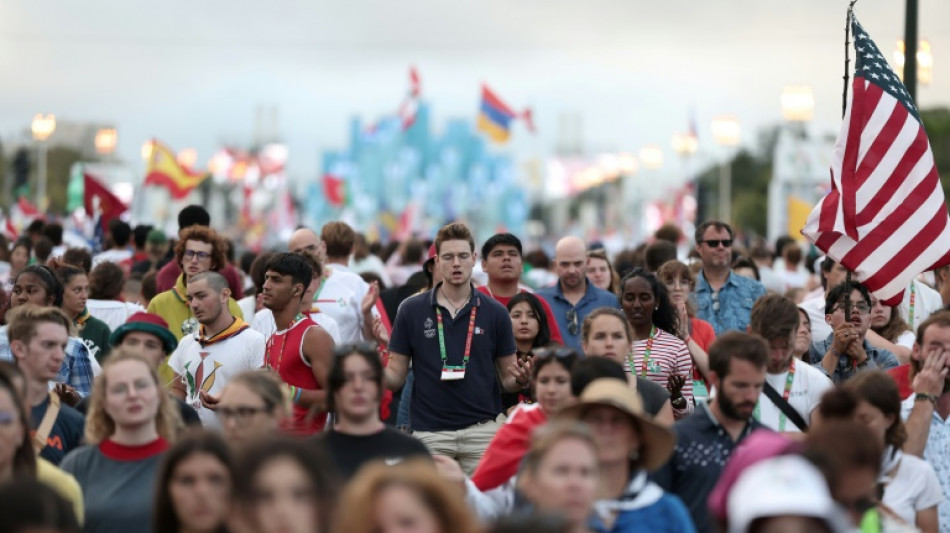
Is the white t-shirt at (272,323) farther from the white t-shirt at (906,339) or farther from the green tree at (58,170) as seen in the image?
the green tree at (58,170)

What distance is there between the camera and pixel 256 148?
168m

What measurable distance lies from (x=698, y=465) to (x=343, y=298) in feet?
19.1

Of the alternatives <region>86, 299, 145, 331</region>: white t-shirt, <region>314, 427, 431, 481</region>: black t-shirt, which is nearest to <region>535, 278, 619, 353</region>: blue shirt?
<region>86, 299, 145, 331</region>: white t-shirt

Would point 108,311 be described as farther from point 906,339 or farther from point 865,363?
point 906,339

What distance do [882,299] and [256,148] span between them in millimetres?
159247

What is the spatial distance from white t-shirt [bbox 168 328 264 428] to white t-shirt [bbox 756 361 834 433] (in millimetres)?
3173

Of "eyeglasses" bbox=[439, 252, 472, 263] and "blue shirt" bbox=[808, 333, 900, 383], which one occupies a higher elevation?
"eyeglasses" bbox=[439, 252, 472, 263]

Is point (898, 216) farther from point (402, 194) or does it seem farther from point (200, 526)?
point (402, 194)

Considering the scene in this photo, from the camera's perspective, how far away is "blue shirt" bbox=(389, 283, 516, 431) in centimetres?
1039

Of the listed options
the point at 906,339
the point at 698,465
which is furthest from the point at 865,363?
the point at 698,465

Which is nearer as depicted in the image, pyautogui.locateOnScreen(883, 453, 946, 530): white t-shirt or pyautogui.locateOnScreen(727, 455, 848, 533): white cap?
pyautogui.locateOnScreen(727, 455, 848, 533): white cap

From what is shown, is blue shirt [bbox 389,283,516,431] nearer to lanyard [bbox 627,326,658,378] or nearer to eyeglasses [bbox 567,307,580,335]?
lanyard [bbox 627,326,658,378]

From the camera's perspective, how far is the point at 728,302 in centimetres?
1325

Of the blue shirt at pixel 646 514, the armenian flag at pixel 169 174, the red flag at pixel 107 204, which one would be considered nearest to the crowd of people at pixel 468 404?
the blue shirt at pixel 646 514
